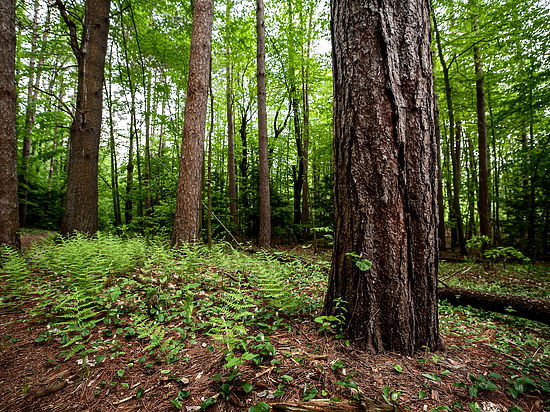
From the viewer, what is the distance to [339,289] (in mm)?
2111

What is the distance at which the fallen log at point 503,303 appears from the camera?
3.54 m

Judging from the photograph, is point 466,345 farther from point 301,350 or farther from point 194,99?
point 194,99

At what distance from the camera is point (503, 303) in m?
3.83

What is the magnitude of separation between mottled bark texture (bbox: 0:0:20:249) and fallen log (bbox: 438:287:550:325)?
811 centimetres

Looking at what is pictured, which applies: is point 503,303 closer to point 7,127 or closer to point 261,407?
point 261,407

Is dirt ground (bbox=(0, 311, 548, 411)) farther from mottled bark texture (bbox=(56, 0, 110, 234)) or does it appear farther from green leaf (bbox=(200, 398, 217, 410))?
mottled bark texture (bbox=(56, 0, 110, 234))

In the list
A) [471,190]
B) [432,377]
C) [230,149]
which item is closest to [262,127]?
[230,149]

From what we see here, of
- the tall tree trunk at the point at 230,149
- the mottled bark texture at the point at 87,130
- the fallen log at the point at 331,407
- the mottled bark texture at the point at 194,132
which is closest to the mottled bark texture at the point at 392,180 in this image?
the fallen log at the point at 331,407

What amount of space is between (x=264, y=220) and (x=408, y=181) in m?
8.20

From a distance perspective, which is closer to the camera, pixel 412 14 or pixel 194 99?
pixel 412 14

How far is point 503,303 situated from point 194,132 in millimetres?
6349

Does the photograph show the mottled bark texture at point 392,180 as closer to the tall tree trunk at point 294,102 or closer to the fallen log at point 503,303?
the fallen log at point 503,303

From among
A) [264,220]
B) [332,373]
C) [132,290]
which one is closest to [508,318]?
[332,373]

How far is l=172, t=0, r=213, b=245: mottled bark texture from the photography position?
17.5ft
